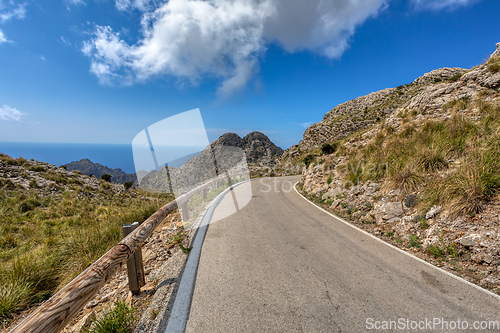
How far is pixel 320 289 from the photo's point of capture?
352 centimetres

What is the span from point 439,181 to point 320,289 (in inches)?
227

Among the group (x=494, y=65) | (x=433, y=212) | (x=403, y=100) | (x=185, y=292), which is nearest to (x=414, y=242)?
(x=433, y=212)

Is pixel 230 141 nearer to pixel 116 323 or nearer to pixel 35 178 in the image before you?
pixel 35 178

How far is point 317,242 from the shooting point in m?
5.60

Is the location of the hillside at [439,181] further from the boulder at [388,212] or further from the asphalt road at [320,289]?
the asphalt road at [320,289]

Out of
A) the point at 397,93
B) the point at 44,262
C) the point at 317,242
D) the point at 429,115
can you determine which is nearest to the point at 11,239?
the point at 44,262

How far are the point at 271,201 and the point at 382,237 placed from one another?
5772 mm

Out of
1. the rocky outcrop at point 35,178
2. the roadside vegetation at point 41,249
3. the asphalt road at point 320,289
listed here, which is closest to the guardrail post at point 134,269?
the asphalt road at point 320,289

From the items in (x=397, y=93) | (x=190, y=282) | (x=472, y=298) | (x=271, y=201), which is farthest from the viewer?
(x=397, y=93)

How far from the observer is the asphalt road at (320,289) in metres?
2.86

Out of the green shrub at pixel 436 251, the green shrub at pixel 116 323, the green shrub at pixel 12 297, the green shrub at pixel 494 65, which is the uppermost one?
the green shrub at pixel 494 65

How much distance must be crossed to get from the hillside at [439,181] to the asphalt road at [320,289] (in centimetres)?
98

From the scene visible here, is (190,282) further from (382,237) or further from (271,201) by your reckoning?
(271,201)

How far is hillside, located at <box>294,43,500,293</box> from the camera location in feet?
15.4
